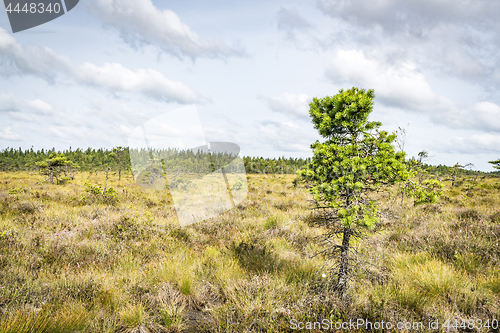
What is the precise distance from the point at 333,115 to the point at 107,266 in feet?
17.7

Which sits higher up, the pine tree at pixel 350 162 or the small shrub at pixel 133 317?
the pine tree at pixel 350 162

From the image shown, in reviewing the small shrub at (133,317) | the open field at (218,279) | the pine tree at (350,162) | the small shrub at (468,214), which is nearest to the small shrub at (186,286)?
the open field at (218,279)

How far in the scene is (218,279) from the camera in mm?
4211

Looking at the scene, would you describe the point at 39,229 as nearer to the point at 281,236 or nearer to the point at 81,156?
the point at 281,236

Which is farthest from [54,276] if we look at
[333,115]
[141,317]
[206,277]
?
[333,115]

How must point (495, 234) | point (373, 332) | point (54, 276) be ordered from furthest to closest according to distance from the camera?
point (495, 234), point (54, 276), point (373, 332)

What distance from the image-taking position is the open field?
3.07 meters

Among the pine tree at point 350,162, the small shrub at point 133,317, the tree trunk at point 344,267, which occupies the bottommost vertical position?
the small shrub at point 133,317

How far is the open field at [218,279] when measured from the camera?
3074 mm

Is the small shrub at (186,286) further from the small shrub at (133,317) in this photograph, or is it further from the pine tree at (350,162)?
the pine tree at (350,162)

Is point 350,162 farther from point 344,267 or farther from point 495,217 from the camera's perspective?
point 495,217

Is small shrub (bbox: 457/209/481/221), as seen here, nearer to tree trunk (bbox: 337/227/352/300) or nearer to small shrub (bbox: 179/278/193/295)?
tree trunk (bbox: 337/227/352/300)

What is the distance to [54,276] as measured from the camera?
160 inches

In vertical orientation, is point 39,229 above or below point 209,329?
above
